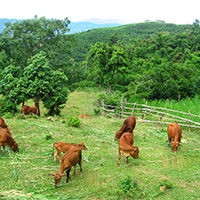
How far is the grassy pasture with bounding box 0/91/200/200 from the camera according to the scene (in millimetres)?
5175

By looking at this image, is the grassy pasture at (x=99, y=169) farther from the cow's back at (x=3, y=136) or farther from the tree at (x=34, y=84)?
the tree at (x=34, y=84)

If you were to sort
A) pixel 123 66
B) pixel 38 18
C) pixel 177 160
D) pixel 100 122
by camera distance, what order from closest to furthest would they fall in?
pixel 177 160
pixel 100 122
pixel 38 18
pixel 123 66

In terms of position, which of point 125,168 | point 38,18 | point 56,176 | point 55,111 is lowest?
point 55,111

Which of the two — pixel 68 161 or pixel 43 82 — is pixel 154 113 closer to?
pixel 43 82

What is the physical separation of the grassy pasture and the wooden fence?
5.71 ft

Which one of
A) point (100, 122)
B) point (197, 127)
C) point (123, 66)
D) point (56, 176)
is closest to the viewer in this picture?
point (56, 176)

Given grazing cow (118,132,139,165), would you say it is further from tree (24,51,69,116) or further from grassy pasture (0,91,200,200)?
tree (24,51,69,116)

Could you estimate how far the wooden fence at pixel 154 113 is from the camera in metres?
11.2

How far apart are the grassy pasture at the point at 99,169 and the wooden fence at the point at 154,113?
1.74 meters

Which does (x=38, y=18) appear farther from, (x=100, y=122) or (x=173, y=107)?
(x=173, y=107)

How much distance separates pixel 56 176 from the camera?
5121mm

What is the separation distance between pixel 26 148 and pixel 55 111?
322 inches

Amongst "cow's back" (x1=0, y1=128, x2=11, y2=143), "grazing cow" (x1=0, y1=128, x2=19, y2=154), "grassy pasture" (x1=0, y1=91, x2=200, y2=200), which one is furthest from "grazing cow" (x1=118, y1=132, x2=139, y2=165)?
"cow's back" (x1=0, y1=128, x2=11, y2=143)

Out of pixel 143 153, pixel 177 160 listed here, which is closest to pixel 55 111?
pixel 143 153
